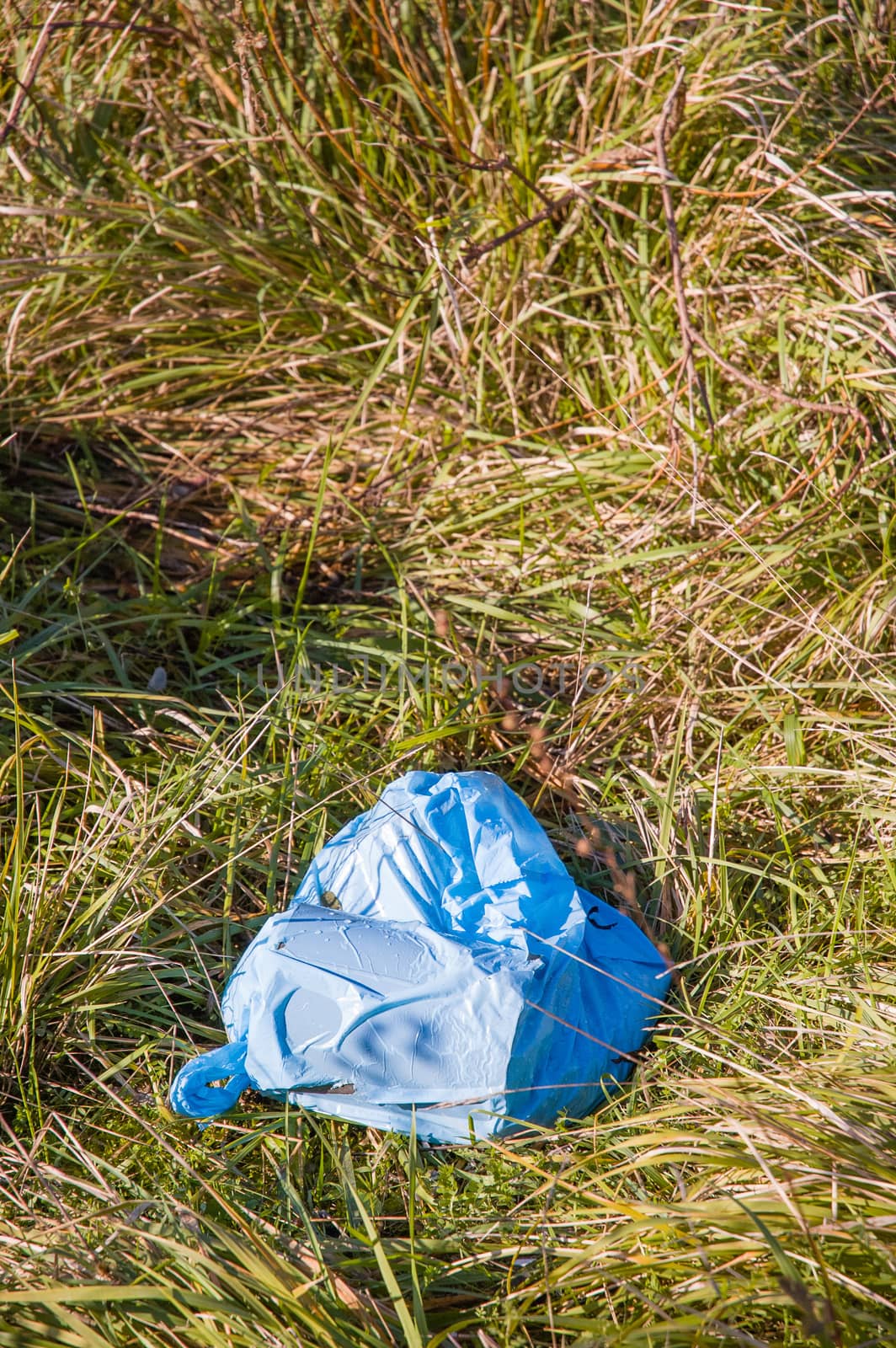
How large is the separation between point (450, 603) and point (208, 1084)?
1.20m

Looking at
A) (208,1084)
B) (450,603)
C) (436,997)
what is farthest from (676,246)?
(208,1084)

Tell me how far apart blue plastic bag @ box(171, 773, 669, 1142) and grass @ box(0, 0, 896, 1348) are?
8 centimetres

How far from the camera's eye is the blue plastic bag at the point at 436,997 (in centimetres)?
155

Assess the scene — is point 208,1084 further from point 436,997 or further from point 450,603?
point 450,603

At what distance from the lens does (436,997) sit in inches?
61.9

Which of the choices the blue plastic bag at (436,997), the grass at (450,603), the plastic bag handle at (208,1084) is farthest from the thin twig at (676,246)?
the plastic bag handle at (208,1084)

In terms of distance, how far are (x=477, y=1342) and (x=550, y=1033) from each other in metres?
0.42

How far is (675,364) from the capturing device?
2395 mm

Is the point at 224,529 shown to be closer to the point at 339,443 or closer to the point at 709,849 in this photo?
the point at 339,443

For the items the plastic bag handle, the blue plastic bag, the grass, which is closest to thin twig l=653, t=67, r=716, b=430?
the grass

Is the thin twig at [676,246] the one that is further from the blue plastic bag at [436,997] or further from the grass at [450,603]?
the blue plastic bag at [436,997]

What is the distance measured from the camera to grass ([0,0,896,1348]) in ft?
4.42

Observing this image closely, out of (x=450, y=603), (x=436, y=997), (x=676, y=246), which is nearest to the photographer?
(x=436, y=997)

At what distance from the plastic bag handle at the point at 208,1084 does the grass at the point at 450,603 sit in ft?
0.16
